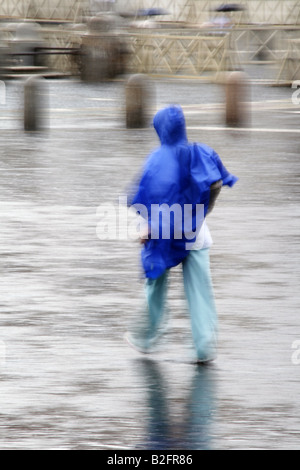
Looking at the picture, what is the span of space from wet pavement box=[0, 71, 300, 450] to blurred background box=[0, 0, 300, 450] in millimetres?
16

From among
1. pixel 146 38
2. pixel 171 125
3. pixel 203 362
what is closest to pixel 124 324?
pixel 203 362

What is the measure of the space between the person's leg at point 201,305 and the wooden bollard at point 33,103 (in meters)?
13.7

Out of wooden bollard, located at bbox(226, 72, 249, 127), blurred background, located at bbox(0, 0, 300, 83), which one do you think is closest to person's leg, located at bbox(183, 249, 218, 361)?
wooden bollard, located at bbox(226, 72, 249, 127)

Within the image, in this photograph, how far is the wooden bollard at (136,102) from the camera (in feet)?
69.8

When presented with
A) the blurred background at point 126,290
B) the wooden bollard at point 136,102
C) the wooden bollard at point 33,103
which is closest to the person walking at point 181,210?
the blurred background at point 126,290

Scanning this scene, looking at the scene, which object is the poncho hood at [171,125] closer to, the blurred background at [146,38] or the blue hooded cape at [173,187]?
the blue hooded cape at [173,187]

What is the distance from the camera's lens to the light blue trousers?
7.16m

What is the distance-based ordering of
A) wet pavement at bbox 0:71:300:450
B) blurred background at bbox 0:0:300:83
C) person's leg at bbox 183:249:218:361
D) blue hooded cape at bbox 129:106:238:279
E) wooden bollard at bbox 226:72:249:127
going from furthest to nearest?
blurred background at bbox 0:0:300:83
wooden bollard at bbox 226:72:249:127
person's leg at bbox 183:249:218:361
blue hooded cape at bbox 129:106:238:279
wet pavement at bbox 0:71:300:450

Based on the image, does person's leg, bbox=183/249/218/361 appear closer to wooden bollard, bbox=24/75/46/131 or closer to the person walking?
the person walking

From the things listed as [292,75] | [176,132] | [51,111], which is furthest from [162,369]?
[292,75]

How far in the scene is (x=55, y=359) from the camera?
23.7ft

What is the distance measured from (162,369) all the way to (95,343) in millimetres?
636

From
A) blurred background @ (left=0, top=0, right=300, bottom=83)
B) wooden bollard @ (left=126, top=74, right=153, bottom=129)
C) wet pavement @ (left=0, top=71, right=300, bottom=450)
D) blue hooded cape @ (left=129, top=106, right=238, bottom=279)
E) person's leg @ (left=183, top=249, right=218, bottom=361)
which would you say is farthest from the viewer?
blurred background @ (left=0, top=0, right=300, bottom=83)

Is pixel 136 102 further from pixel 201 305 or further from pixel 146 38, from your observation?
pixel 146 38
